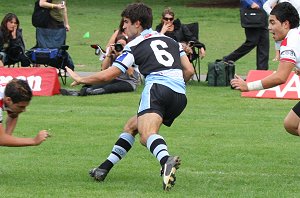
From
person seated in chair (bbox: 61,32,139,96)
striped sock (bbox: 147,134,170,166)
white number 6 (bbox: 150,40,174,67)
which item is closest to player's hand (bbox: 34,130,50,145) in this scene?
striped sock (bbox: 147,134,170,166)

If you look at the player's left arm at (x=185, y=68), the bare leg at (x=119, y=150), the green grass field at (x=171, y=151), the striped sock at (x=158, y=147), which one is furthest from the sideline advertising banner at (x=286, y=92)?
the striped sock at (x=158, y=147)

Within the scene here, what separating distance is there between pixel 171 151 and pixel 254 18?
24.3 feet

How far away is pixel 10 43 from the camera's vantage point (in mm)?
17891

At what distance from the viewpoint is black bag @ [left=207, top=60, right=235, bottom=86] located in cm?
1759

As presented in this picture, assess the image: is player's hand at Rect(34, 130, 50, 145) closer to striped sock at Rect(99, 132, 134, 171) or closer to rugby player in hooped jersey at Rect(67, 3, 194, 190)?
rugby player in hooped jersey at Rect(67, 3, 194, 190)

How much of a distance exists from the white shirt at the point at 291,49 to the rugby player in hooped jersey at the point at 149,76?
102 cm

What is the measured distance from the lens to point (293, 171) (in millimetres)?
9906

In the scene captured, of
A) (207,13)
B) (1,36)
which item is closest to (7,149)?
(1,36)

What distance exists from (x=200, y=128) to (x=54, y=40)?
6246 mm

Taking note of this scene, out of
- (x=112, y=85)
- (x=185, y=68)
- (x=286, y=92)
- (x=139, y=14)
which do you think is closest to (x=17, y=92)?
(x=139, y=14)

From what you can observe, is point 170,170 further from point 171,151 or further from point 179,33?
point 179,33

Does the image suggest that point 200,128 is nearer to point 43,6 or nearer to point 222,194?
point 222,194

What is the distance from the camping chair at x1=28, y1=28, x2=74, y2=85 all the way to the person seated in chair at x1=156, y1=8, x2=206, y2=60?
6.45 ft

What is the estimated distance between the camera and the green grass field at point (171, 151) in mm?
8836
